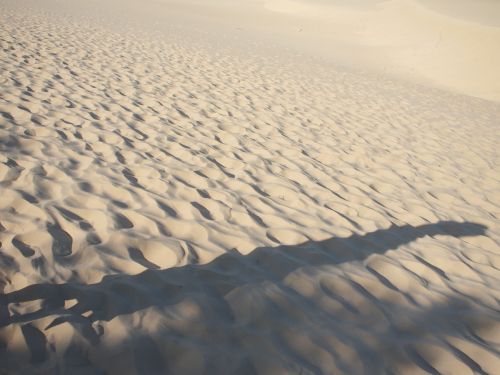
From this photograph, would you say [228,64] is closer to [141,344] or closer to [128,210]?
[128,210]

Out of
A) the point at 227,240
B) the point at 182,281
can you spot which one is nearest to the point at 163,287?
the point at 182,281

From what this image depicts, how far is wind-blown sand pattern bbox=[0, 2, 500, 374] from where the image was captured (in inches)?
74.1

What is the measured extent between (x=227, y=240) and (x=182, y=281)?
55 centimetres

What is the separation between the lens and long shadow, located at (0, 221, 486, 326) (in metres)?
1.95

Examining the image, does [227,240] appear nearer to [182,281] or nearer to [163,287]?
[182,281]

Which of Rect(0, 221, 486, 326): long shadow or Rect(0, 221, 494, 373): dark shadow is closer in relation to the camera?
Rect(0, 221, 494, 373): dark shadow

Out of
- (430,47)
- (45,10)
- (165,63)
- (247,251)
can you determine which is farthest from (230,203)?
(430,47)

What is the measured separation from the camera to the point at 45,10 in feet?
42.2

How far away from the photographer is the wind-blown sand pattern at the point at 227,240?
6.18ft

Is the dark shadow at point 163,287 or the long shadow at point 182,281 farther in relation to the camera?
the long shadow at point 182,281

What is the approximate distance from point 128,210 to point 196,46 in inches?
395

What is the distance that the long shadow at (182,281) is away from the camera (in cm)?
195

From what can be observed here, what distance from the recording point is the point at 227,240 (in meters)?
2.68

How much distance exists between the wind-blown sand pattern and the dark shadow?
0.03 ft
